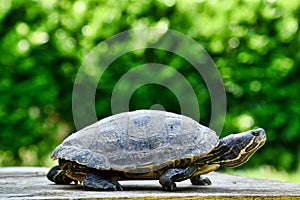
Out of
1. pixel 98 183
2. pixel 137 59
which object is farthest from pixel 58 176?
pixel 137 59

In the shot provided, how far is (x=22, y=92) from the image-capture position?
720 centimetres

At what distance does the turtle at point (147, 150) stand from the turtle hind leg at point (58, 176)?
0.68 ft

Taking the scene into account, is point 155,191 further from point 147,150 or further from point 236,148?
point 236,148

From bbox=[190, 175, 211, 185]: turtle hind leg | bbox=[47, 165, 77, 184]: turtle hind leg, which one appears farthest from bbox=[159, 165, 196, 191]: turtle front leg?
bbox=[47, 165, 77, 184]: turtle hind leg

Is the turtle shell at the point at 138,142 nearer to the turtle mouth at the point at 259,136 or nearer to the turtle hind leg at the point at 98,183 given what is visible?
the turtle hind leg at the point at 98,183

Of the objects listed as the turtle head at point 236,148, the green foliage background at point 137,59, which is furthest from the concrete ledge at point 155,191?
the green foliage background at point 137,59

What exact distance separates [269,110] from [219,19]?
1.35 m

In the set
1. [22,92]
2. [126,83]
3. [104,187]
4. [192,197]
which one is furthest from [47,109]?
[192,197]

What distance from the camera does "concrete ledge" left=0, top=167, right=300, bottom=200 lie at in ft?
10.4

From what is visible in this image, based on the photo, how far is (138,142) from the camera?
3551 millimetres

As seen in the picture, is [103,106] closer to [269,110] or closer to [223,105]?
[223,105]

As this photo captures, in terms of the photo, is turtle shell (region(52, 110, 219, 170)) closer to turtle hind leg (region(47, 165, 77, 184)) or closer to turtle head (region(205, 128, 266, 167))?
turtle head (region(205, 128, 266, 167))

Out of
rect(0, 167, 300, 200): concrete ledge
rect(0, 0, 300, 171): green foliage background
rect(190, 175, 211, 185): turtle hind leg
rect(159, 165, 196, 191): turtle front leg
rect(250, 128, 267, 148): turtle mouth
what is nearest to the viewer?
rect(0, 167, 300, 200): concrete ledge

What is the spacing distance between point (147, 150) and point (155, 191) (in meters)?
0.26
